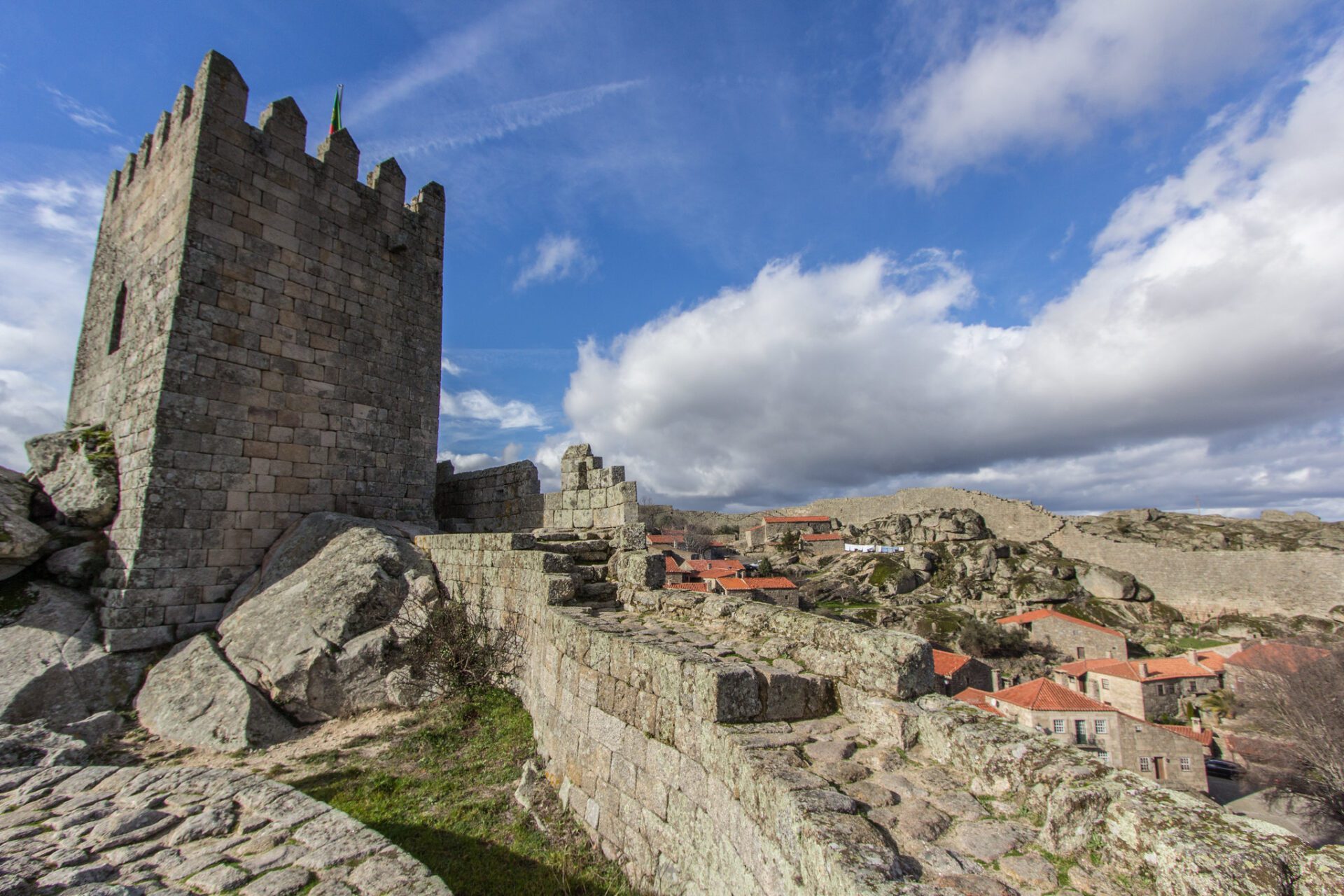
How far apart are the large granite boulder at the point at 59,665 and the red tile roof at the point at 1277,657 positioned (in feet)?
106

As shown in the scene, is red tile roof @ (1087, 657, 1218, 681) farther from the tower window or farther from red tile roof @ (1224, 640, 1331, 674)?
the tower window

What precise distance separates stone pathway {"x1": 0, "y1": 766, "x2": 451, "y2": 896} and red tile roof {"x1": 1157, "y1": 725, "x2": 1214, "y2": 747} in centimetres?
2832

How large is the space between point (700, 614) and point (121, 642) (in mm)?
7197

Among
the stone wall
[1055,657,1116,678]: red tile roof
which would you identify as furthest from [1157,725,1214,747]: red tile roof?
the stone wall

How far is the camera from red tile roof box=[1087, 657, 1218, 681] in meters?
26.6

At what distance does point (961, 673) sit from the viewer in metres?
26.5

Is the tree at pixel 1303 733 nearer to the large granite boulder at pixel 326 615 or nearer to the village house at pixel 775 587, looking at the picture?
the village house at pixel 775 587

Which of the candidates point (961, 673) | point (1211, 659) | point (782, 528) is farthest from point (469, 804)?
point (782, 528)

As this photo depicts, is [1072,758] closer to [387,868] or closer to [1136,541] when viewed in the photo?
[387,868]

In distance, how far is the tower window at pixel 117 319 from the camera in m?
9.84

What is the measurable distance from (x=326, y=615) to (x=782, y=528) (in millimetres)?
47687

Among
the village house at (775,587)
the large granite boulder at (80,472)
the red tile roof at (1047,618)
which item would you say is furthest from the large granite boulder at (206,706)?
the red tile roof at (1047,618)

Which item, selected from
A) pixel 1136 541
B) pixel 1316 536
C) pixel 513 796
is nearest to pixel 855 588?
pixel 1136 541

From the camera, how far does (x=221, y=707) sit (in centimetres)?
639
